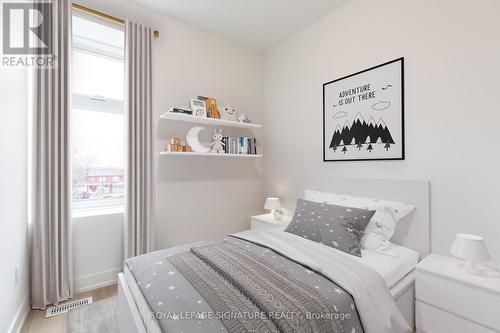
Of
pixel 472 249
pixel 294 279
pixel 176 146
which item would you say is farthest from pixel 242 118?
pixel 472 249

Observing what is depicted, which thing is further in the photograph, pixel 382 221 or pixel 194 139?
pixel 194 139

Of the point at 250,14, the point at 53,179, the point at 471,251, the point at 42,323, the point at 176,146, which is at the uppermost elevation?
the point at 250,14

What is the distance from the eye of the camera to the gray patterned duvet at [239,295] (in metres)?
1.02

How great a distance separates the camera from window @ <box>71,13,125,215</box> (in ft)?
8.16

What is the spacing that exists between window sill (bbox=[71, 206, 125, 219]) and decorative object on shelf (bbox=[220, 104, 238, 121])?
1.52m

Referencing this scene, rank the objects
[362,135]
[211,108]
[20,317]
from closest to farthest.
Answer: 1. [20,317]
2. [362,135]
3. [211,108]

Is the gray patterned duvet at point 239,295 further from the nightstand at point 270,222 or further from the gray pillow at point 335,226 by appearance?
the nightstand at point 270,222

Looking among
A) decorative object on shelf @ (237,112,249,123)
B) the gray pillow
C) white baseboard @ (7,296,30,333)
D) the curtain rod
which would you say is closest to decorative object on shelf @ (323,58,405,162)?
the gray pillow

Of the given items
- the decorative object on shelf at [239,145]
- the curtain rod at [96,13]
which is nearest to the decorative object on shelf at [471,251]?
the decorative object on shelf at [239,145]

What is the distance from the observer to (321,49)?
108 inches

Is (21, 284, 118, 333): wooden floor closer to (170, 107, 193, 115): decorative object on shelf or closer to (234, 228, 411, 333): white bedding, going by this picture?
(234, 228, 411, 333): white bedding

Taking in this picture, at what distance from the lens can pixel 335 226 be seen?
1913 millimetres

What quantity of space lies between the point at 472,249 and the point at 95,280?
305cm

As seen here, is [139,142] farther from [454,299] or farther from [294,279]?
[454,299]
